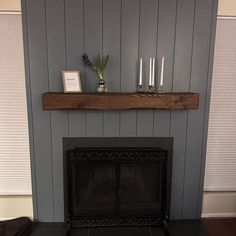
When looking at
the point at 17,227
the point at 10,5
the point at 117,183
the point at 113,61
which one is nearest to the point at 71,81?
the point at 113,61

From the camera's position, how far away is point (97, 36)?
6.75ft

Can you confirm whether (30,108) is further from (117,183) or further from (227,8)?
(227,8)

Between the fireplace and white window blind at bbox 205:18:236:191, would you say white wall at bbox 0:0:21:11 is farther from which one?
white window blind at bbox 205:18:236:191

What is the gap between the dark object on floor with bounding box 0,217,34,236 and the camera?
2.07 meters

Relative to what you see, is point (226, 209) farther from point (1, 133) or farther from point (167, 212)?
point (1, 133)

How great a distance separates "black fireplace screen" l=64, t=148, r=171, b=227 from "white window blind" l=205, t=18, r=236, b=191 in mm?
538

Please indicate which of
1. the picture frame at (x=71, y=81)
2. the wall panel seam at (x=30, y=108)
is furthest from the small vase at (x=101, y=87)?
the wall panel seam at (x=30, y=108)

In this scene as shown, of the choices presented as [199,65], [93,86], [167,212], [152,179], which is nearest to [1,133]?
[93,86]

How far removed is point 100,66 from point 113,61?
122 mm

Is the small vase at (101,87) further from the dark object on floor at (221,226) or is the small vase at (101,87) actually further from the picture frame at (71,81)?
the dark object on floor at (221,226)

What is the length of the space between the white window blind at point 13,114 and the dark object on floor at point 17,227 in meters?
0.24

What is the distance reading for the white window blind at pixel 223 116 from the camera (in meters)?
Result: 2.21

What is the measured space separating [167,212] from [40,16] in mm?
2009

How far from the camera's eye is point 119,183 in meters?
2.15
